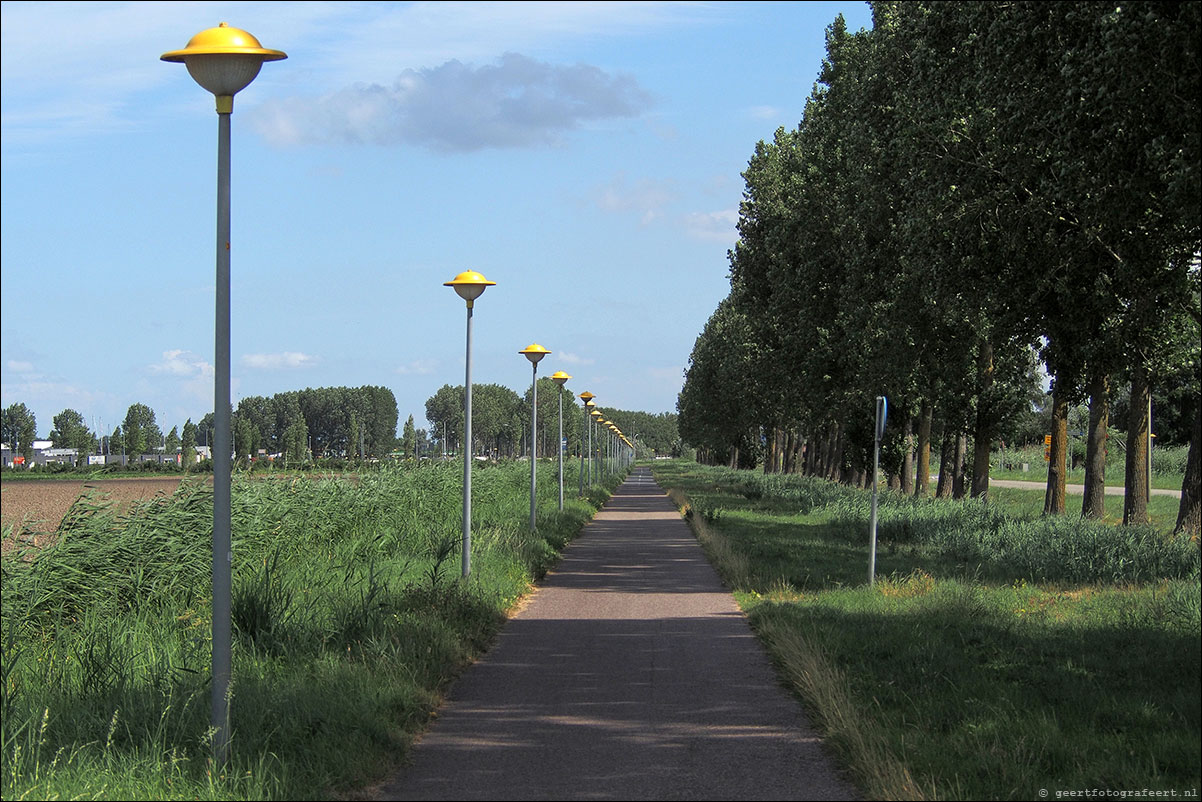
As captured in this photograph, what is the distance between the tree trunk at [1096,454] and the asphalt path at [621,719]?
447 inches

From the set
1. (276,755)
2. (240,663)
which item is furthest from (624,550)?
(276,755)

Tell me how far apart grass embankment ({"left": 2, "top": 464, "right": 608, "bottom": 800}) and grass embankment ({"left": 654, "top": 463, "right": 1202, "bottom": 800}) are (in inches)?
116

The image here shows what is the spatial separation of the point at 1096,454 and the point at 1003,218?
9327 mm

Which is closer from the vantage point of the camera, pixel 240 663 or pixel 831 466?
pixel 240 663

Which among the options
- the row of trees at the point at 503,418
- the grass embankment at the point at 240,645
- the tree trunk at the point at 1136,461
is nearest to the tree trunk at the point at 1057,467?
the tree trunk at the point at 1136,461

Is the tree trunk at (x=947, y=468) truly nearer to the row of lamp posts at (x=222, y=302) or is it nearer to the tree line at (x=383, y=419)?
the row of lamp posts at (x=222, y=302)

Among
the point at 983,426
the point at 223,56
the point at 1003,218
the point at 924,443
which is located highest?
the point at 1003,218

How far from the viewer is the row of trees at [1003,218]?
12.5 m

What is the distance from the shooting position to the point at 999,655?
401 inches

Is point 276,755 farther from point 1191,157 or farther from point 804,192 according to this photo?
point 804,192

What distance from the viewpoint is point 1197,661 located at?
940 cm

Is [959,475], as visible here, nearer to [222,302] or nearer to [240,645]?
[240,645]

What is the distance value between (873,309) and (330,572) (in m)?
16.8

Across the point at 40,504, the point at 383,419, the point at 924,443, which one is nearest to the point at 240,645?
the point at 40,504
